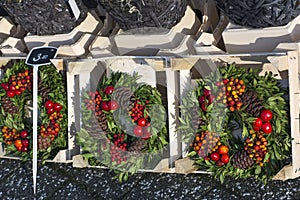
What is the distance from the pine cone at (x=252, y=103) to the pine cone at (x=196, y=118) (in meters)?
0.13

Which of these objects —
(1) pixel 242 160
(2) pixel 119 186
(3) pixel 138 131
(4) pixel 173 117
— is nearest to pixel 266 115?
(1) pixel 242 160

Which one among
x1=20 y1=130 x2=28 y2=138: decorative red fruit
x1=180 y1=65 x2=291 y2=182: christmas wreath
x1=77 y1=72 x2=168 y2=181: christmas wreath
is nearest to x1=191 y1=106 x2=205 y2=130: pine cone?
x1=180 y1=65 x2=291 y2=182: christmas wreath

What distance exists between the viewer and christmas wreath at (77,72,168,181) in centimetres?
164

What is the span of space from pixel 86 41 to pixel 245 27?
528mm

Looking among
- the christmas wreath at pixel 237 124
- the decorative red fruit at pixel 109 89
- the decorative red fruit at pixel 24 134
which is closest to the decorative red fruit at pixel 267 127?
the christmas wreath at pixel 237 124

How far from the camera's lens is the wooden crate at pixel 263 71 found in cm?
149

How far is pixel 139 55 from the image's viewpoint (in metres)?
1.73

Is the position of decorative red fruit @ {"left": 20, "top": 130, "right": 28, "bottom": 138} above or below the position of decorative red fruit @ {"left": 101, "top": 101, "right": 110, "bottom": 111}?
below

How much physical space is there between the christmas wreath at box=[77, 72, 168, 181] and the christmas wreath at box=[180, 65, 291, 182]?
0.10m

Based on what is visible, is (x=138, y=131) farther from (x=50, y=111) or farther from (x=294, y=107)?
(x=294, y=107)

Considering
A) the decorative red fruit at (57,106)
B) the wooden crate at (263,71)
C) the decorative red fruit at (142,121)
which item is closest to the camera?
the wooden crate at (263,71)

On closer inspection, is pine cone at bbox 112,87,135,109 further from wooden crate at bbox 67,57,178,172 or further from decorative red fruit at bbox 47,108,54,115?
decorative red fruit at bbox 47,108,54,115

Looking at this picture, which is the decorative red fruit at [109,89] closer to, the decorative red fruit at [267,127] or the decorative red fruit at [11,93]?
the decorative red fruit at [11,93]

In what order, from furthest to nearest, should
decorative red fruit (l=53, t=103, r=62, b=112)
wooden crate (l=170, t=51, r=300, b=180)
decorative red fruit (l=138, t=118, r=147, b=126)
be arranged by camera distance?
decorative red fruit (l=53, t=103, r=62, b=112), decorative red fruit (l=138, t=118, r=147, b=126), wooden crate (l=170, t=51, r=300, b=180)
